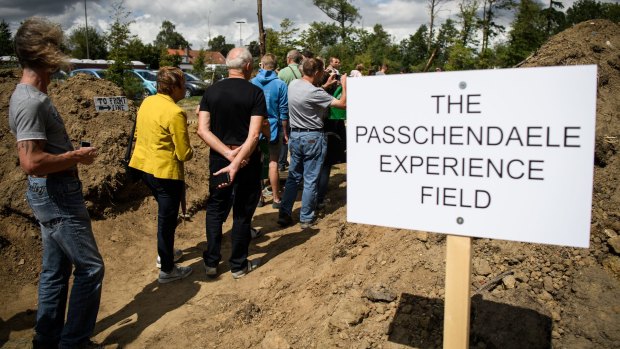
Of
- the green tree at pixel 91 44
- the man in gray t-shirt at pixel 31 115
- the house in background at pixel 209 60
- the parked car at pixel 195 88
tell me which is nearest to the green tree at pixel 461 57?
the house in background at pixel 209 60

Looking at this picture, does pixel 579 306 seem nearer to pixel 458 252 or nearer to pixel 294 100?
pixel 458 252

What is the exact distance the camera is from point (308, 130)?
517cm

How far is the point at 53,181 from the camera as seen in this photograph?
2.69 m

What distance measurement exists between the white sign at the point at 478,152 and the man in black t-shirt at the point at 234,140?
1902mm

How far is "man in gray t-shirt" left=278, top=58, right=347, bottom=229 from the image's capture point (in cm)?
499

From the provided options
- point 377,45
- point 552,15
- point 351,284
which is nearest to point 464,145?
point 351,284

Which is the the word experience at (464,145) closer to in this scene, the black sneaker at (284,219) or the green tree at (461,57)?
the black sneaker at (284,219)

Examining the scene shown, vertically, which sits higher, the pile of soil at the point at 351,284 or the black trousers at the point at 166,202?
the black trousers at the point at 166,202

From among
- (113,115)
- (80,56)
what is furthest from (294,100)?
(80,56)

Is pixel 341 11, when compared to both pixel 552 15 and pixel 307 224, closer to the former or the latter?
pixel 552 15

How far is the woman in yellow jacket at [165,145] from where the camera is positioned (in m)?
3.76

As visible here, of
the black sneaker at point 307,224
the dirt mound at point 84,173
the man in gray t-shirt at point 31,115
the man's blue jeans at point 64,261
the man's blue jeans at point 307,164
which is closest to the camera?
the man in gray t-shirt at point 31,115

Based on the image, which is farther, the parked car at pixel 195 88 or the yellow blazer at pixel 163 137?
the parked car at pixel 195 88

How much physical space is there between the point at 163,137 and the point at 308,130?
6.18 ft
